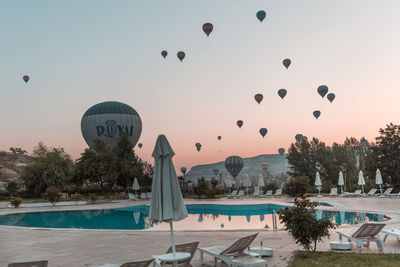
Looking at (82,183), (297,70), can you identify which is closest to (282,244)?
(297,70)

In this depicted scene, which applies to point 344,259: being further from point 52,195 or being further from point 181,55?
point 181,55

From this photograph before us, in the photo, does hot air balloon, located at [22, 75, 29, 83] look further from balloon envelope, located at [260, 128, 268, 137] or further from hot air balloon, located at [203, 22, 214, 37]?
balloon envelope, located at [260, 128, 268, 137]

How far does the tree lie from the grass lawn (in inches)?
1198

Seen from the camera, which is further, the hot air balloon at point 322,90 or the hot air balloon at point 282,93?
the hot air balloon at point 282,93

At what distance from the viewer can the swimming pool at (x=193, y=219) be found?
589 inches

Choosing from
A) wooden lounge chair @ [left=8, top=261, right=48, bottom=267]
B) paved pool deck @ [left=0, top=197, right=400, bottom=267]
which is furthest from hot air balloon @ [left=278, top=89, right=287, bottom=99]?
wooden lounge chair @ [left=8, top=261, right=48, bottom=267]

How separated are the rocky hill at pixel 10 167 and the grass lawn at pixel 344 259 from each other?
41785 mm

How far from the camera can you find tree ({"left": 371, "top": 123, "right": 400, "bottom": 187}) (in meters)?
34.8

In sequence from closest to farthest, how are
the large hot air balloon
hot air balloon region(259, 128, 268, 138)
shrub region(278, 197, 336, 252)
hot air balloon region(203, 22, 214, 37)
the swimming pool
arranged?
shrub region(278, 197, 336, 252)
the swimming pool
hot air balloon region(203, 22, 214, 37)
hot air balloon region(259, 128, 268, 138)
the large hot air balloon

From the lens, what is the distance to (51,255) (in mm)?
8883

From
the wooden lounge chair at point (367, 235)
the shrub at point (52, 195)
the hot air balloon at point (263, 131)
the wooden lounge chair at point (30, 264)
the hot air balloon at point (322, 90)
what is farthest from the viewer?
the hot air balloon at point (263, 131)

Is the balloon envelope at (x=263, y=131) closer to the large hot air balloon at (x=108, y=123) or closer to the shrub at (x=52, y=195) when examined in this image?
the large hot air balloon at (x=108, y=123)

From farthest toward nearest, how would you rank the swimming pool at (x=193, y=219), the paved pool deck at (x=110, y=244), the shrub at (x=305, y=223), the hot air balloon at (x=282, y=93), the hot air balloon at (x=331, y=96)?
the hot air balloon at (x=282, y=93)
the hot air balloon at (x=331, y=96)
the swimming pool at (x=193, y=219)
the paved pool deck at (x=110, y=244)
the shrub at (x=305, y=223)

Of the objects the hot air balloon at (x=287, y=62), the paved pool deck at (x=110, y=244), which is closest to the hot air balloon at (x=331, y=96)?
the hot air balloon at (x=287, y=62)
